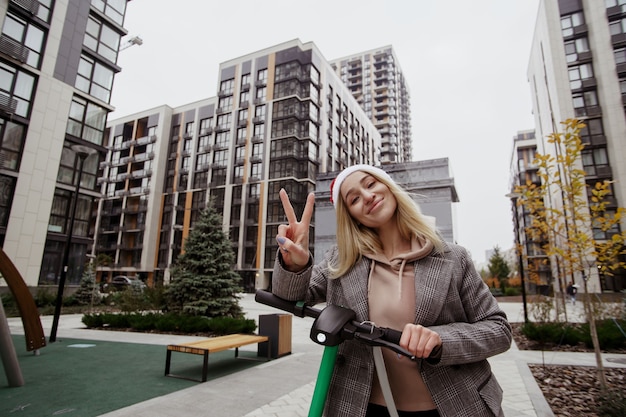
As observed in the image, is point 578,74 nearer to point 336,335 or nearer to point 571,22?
point 571,22

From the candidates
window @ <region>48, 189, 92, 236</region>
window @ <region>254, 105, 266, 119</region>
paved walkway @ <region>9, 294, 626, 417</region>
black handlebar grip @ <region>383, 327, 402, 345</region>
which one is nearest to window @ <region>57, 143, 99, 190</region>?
window @ <region>48, 189, 92, 236</region>

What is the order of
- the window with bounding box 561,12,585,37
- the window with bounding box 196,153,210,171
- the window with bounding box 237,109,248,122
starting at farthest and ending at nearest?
the window with bounding box 196,153,210,171 < the window with bounding box 237,109,248,122 < the window with bounding box 561,12,585,37

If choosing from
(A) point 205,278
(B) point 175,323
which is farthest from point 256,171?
(B) point 175,323

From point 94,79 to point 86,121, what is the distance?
3252 millimetres

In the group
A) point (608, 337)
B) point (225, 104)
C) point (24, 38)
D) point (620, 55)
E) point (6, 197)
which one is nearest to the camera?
point (608, 337)

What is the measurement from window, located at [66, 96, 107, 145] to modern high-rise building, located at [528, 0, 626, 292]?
35.8 metres

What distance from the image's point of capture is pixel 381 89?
272 ft

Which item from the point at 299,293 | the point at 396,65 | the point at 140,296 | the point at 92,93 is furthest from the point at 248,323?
the point at 396,65

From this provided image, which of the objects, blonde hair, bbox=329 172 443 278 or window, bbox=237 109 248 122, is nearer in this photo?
blonde hair, bbox=329 172 443 278

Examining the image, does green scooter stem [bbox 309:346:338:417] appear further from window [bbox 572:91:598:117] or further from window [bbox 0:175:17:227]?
window [bbox 572:91:598:117]

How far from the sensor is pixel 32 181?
2017 cm

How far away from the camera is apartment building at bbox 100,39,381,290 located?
153 feet

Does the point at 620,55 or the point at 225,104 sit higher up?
the point at 225,104

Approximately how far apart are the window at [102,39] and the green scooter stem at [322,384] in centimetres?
2945
